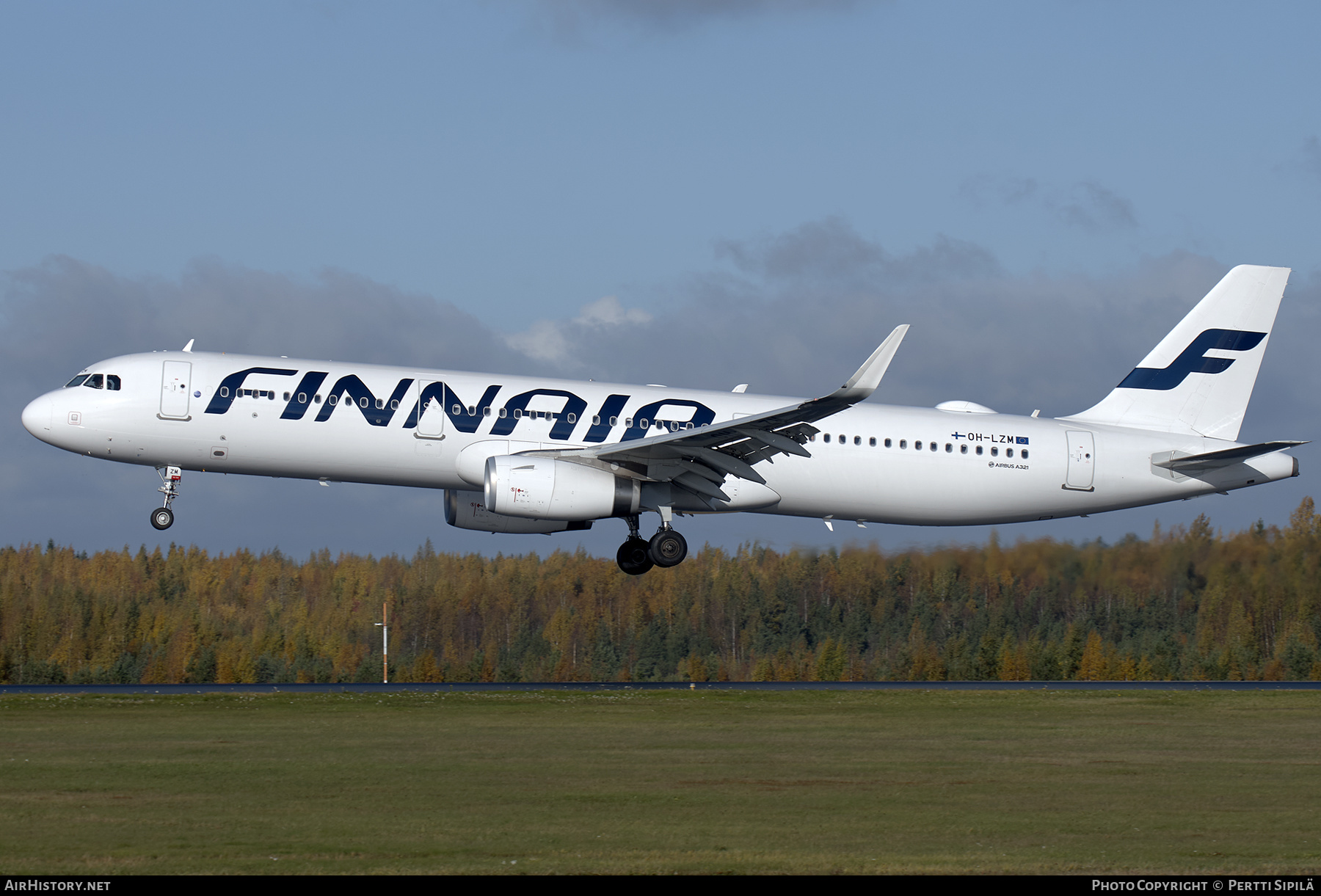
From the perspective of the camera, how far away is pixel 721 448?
106 feet

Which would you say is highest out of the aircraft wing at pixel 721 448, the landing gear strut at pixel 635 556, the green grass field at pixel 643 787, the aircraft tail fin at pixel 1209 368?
the aircraft tail fin at pixel 1209 368

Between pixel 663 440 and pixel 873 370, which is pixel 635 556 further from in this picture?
pixel 873 370

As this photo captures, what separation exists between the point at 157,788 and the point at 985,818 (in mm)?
10805

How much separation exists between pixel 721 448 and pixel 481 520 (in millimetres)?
7078

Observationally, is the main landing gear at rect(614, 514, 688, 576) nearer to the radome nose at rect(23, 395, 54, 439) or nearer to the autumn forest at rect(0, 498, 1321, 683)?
the autumn forest at rect(0, 498, 1321, 683)

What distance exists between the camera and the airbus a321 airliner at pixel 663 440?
104 feet

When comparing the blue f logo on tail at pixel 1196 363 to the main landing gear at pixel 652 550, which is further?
the blue f logo on tail at pixel 1196 363

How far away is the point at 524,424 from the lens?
107 ft

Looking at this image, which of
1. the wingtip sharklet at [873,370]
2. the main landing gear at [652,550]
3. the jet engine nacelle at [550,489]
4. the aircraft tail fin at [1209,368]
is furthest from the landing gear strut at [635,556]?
the aircraft tail fin at [1209,368]

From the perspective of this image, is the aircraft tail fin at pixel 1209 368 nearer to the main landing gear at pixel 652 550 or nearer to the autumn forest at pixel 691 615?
the autumn forest at pixel 691 615

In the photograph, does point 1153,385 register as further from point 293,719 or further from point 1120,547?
point 293,719

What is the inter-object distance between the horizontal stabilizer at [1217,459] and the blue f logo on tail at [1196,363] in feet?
8.63

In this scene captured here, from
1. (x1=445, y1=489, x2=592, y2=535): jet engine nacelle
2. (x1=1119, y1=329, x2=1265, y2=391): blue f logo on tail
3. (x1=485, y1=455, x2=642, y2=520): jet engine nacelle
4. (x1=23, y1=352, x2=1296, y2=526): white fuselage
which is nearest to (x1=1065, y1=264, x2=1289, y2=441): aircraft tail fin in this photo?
(x1=1119, y1=329, x2=1265, y2=391): blue f logo on tail
